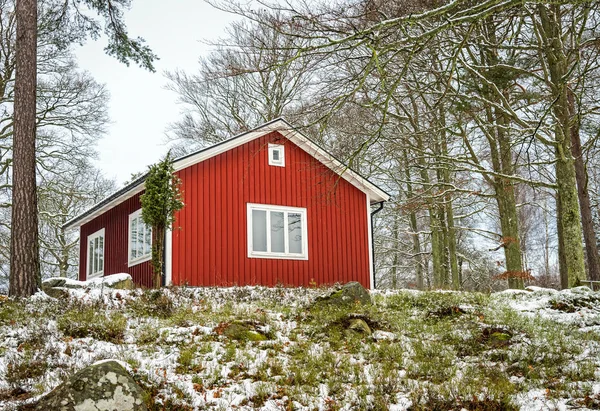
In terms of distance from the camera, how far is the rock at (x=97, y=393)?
543 centimetres

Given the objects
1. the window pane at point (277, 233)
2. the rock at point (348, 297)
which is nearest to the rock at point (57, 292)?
the rock at point (348, 297)

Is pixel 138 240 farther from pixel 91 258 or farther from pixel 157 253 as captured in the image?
pixel 91 258

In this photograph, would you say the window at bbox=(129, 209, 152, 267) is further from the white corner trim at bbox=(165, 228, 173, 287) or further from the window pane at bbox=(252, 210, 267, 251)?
the window pane at bbox=(252, 210, 267, 251)

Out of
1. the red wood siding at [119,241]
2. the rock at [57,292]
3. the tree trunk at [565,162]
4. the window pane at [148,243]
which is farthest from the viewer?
the red wood siding at [119,241]

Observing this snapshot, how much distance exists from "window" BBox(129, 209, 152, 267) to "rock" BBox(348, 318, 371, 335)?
7.94m

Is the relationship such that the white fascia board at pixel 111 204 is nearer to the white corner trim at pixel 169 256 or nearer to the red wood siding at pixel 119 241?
the red wood siding at pixel 119 241

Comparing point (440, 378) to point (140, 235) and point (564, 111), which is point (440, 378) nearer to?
point (564, 111)

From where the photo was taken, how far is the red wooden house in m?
15.5


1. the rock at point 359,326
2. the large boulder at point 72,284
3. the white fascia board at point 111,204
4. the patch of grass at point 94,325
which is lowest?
the rock at point 359,326

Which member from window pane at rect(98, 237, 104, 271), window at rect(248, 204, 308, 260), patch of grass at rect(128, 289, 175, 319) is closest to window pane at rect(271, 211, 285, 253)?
window at rect(248, 204, 308, 260)

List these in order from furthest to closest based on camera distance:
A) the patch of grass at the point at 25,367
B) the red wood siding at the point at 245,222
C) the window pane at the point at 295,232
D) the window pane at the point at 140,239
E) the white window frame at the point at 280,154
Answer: the white window frame at the point at 280,154, the window pane at the point at 295,232, the window pane at the point at 140,239, the red wood siding at the point at 245,222, the patch of grass at the point at 25,367

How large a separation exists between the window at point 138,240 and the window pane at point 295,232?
390cm

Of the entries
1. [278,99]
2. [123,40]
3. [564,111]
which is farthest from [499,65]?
[278,99]

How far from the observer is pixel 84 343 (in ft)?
26.1
